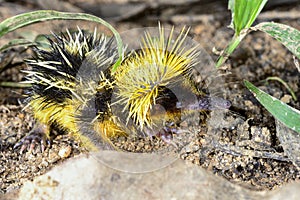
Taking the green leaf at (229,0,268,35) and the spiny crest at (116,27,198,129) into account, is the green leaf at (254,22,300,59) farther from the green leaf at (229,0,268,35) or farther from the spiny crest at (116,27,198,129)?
the spiny crest at (116,27,198,129)

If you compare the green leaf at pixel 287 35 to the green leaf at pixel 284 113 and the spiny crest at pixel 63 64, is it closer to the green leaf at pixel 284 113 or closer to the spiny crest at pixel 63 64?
the green leaf at pixel 284 113

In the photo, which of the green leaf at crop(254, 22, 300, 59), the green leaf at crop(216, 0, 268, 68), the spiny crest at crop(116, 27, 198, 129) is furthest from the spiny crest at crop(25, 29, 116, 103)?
the green leaf at crop(254, 22, 300, 59)

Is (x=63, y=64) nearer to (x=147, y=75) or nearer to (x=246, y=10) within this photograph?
(x=147, y=75)

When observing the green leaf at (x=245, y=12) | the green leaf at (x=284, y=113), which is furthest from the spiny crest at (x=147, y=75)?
the green leaf at (x=284, y=113)

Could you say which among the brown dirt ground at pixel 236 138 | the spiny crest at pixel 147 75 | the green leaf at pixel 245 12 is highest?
the green leaf at pixel 245 12

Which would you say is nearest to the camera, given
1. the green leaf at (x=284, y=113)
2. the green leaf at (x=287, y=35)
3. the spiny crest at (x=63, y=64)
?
the green leaf at (x=284, y=113)

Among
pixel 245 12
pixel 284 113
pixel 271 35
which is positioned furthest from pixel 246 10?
pixel 284 113
